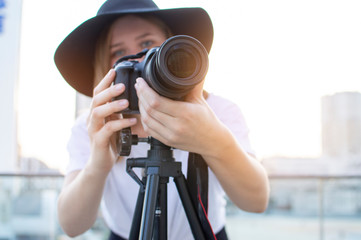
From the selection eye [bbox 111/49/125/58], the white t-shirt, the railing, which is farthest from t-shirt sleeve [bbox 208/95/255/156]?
the railing

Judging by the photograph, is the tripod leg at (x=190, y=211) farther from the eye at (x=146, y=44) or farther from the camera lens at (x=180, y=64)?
the eye at (x=146, y=44)

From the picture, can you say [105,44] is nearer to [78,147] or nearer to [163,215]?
[78,147]

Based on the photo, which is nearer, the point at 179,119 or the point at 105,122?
the point at 179,119

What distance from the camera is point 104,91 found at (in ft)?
2.09

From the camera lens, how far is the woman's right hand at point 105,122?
624 mm

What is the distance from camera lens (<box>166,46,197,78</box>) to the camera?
1.69ft

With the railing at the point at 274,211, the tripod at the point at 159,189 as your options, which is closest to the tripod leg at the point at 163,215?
the tripod at the point at 159,189

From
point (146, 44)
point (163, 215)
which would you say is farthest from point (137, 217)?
point (146, 44)

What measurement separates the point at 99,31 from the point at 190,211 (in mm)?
538

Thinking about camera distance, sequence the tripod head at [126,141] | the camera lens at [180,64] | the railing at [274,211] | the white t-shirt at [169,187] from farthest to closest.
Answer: the railing at [274,211] → the white t-shirt at [169,187] → the tripod head at [126,141] → the camera lens at [180,64]

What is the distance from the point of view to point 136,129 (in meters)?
0.76

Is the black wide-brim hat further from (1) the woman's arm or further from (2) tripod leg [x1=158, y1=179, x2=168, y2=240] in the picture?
(2) tripod leg [x1=158, y1=179, x2=168, y2=240]

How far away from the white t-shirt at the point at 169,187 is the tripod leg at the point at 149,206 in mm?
245

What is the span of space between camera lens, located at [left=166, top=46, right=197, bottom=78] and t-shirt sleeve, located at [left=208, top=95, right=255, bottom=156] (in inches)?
11.9
